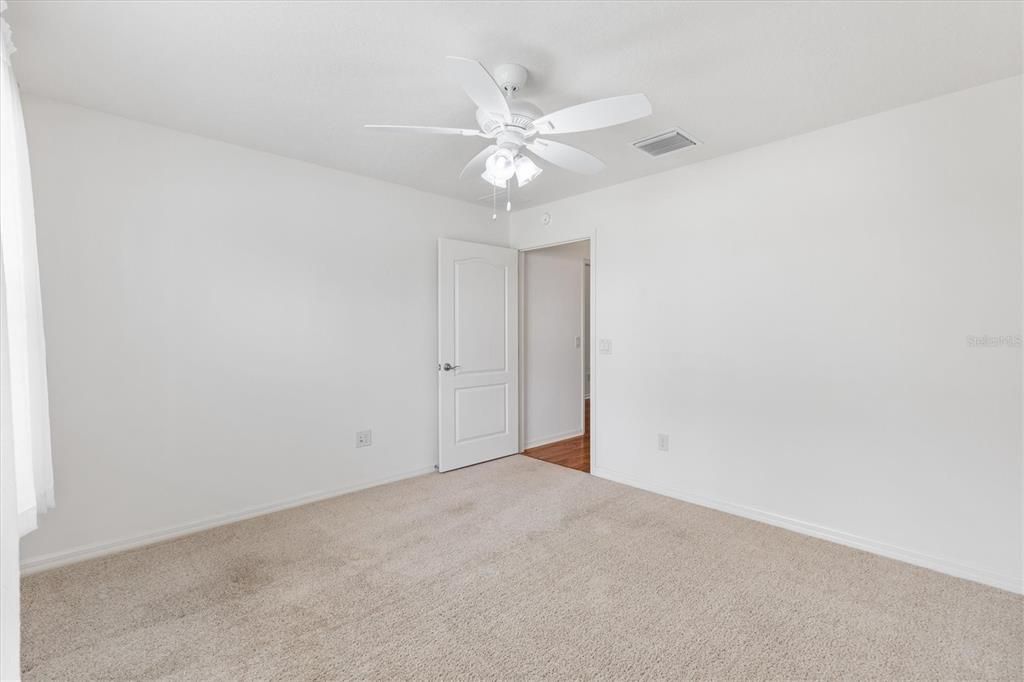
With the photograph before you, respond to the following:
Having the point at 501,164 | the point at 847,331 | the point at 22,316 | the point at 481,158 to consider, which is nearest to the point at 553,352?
the point at 847,331

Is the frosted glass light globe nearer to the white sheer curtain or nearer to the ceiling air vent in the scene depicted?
the ceiling air vent

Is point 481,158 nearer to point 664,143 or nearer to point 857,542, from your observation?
point 664,143

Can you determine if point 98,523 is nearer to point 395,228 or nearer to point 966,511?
point 395,228

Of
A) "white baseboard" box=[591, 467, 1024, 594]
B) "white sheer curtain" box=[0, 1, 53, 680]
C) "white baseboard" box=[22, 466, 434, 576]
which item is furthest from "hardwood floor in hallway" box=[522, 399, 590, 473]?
"white sheer curtain" box=[0, 1, 53, 680]

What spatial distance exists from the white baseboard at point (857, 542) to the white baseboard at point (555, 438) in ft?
4.69

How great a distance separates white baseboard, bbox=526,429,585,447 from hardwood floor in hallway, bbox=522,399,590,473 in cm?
4

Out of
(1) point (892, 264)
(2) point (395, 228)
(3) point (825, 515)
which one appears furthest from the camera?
(2) point (395, 228)

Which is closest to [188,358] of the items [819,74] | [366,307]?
[366,307]

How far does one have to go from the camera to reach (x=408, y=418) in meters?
3.96

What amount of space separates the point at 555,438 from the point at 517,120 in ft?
12.1

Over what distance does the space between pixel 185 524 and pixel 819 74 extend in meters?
4.18

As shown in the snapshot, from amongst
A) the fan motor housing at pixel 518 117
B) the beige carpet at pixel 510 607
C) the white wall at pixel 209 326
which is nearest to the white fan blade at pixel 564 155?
the fan motor housing at pixel 518 117

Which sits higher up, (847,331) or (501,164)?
(501,164)

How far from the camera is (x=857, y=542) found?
2672mm
